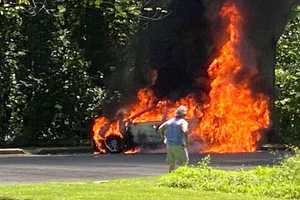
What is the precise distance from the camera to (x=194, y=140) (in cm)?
2980

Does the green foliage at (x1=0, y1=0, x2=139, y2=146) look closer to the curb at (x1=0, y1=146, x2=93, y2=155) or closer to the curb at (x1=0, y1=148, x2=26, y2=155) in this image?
the curb at (x1=0, y1=146, x2=93, y2=155)

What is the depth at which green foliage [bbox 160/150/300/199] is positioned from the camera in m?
13.3

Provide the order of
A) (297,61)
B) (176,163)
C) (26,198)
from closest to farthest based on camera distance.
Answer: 1. (26,198)
2. (176,163)
3. (297,61)

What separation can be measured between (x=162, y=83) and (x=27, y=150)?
5.75 meters

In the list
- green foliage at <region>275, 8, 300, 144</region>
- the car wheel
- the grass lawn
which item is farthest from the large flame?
the grass lawn

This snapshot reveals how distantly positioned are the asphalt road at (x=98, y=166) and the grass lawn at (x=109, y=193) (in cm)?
318

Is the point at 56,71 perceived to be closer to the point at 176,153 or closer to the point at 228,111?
the point at 228,111

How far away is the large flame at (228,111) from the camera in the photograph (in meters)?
29.8

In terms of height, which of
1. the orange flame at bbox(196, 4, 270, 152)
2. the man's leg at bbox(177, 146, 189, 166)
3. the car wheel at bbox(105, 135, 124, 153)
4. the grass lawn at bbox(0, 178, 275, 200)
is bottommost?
the grass lawn at bbox(0, 178, 275, 200)

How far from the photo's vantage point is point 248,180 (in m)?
A: 14.3

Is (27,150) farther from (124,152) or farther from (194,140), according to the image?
(194,140)

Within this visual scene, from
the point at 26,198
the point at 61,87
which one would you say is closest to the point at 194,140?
the point at 61,87

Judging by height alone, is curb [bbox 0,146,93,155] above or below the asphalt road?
above

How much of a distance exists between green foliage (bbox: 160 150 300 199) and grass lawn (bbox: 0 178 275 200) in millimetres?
361
